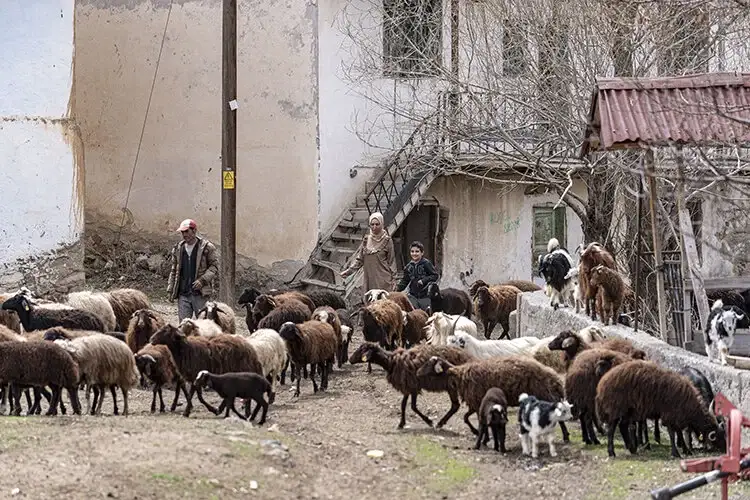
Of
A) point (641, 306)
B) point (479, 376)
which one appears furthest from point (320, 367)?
point (641, 306)

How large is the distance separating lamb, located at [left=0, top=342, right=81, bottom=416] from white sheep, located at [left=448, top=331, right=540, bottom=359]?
12.8ft

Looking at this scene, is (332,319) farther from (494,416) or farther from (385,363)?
(494,416)

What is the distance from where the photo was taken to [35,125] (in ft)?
73.4

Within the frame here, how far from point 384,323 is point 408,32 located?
8.77 meters

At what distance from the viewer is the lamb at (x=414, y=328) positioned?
17750 mm

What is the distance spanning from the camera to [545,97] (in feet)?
65.1

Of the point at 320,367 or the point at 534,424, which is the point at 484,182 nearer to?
the point at 320,367

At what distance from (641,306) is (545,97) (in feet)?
11.0

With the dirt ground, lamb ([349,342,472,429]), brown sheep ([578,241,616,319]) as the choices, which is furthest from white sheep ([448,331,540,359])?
the dirt ground

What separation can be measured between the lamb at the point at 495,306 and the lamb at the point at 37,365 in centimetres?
805

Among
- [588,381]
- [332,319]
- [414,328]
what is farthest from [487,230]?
[588,381]

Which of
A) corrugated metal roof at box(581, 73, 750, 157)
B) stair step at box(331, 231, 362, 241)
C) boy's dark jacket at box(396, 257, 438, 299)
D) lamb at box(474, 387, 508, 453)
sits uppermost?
corrugated metal roof at box(581, 73, 750, 157)

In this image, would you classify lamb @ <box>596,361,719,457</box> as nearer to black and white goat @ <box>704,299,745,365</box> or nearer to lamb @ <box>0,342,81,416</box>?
black and white goat @ <box>704,299,745,365</box>

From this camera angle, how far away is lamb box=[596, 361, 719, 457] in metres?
11.1
